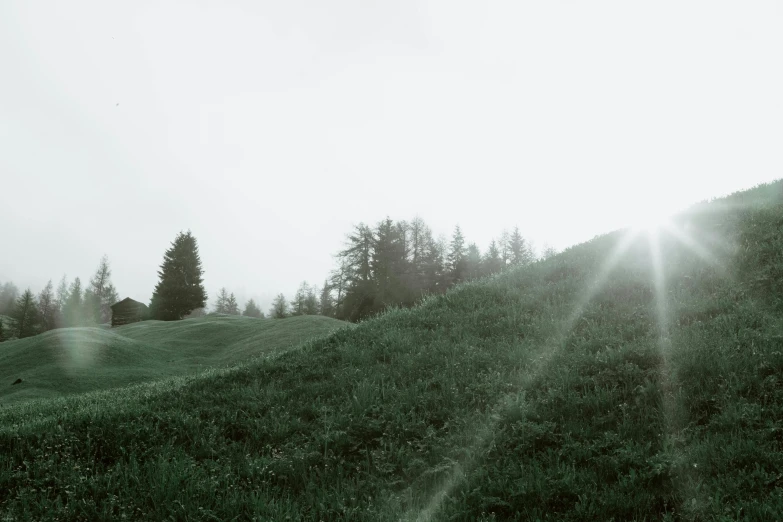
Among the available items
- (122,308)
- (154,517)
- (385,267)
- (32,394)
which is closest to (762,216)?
(154,517)

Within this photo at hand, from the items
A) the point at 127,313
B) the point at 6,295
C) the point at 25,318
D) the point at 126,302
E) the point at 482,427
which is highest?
the point at 6,295

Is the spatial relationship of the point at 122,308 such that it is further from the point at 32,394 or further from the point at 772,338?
the point at 772,338

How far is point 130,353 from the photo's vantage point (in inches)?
1181

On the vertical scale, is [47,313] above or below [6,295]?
below

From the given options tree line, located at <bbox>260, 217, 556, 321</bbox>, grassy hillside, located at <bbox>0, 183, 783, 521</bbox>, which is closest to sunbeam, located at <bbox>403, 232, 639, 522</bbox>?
grassy hillside, located at <bbox>0, 183, 783, 521</bbox>

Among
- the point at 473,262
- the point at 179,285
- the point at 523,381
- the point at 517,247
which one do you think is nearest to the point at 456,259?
the point at 473,262

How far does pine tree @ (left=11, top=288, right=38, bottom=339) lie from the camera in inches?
2542

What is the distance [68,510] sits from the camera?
516 cm

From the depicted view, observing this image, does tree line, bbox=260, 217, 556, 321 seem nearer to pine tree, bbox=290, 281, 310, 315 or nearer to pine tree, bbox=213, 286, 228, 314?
pine tree, bbox=290, 281, 310, 315

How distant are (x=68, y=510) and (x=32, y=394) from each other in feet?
64.0

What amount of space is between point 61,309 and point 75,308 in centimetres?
413

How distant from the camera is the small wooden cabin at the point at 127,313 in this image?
6181 centimetres

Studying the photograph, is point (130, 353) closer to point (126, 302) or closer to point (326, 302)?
point (126, 302)

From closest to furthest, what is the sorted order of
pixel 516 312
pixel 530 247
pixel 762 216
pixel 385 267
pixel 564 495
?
pixel 564 495, pixel 516 312, pixel 762 216, pixel 385 267, pixel 530 247
